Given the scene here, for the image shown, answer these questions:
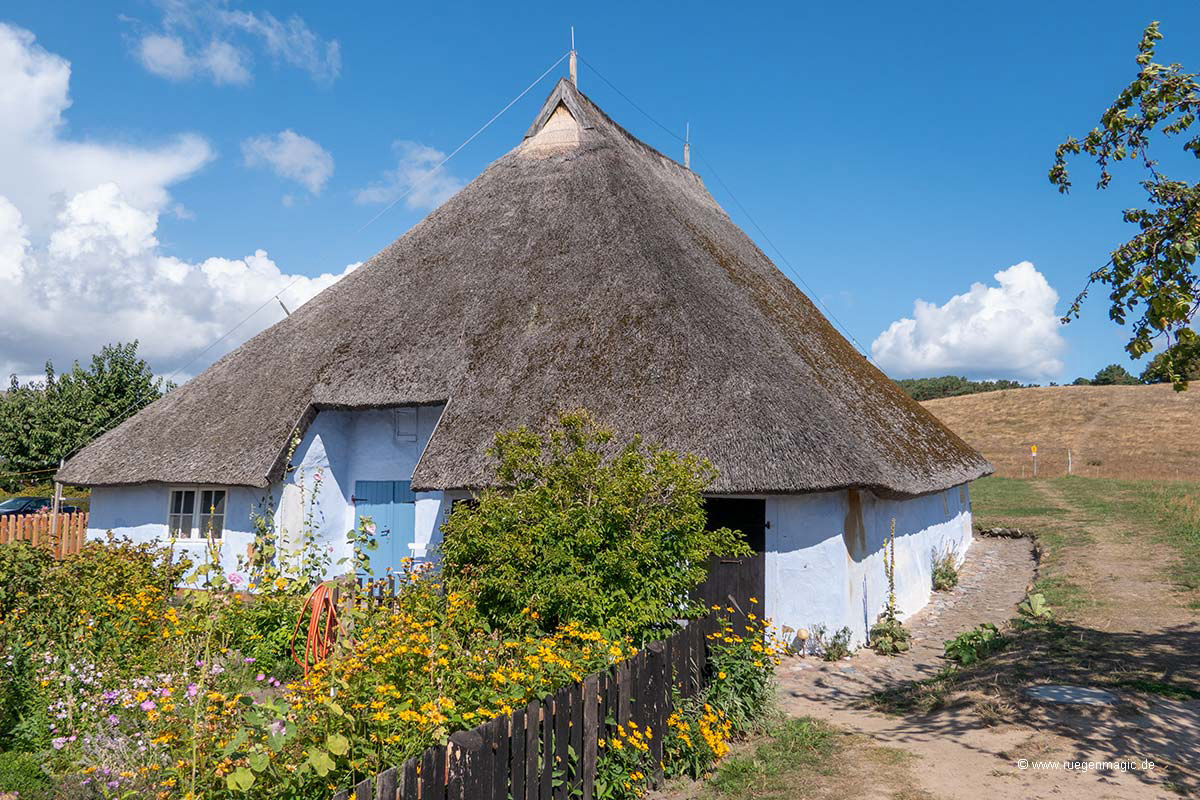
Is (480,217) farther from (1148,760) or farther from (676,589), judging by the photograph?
(1148,760)

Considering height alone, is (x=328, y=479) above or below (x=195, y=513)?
above

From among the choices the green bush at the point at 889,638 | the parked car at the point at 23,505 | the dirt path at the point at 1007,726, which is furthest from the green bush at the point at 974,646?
the parked car at the point at 23,505

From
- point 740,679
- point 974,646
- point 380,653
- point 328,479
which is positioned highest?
point 328,479

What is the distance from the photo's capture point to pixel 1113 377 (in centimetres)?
8431

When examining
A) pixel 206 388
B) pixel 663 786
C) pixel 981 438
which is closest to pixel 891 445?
pixel 663 786

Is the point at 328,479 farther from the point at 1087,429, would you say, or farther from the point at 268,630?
the point at 1087,429

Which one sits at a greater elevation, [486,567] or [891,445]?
[891,445]

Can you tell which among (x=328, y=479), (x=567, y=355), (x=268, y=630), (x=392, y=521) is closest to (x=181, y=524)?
(x=328, y=479)

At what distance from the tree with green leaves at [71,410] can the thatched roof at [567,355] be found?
17437mm

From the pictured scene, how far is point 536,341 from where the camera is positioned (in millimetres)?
12648

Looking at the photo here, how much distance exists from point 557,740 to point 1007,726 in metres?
4.19

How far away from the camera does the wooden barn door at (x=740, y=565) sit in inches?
332

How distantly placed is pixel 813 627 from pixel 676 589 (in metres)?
4.05

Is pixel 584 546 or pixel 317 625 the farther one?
pixel 317 625
